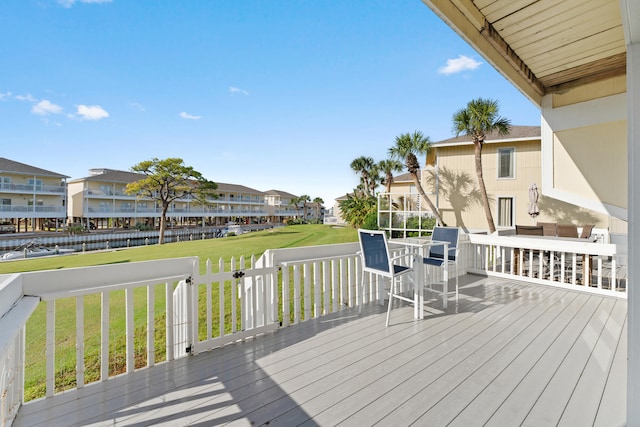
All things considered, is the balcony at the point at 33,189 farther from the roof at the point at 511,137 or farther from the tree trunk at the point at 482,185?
the tree trunk at the point at 482,185

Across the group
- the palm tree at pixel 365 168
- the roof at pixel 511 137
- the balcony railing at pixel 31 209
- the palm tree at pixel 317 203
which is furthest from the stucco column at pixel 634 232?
the palm tree at pixel 317 203

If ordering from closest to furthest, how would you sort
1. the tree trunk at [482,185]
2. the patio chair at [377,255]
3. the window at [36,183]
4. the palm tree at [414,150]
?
the patio chair at [377,255], the tree trunk at [482,185], the palm tree at [414,150], the window at [36,183]

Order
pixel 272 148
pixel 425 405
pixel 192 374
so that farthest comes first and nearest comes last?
pixel 272 148, pixel 192 374, pixel 425 405

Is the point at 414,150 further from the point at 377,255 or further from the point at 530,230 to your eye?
the point at 377,255

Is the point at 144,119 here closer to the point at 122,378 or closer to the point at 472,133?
the point at 472,133

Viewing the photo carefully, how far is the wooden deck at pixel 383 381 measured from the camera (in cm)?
182

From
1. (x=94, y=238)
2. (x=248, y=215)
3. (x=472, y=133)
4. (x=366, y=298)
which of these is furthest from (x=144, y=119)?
(x=366, y=298)

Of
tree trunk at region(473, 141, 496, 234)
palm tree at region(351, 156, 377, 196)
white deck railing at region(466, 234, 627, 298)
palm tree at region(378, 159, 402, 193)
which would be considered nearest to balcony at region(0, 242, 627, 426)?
white deck railing at region(466, 234, 627, 298)

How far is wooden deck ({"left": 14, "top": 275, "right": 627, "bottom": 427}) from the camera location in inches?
71.5

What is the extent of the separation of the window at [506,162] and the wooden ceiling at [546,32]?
1272 centimetres

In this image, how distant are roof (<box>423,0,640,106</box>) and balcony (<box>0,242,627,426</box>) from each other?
2901 millimetres

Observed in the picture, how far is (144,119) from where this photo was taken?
102ft

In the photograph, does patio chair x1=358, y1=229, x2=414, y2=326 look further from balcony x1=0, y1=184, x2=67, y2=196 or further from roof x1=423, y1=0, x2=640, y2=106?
balcony x1=0, y1=184, x2=67, y2=196

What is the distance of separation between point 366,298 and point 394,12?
1092 centimetres
